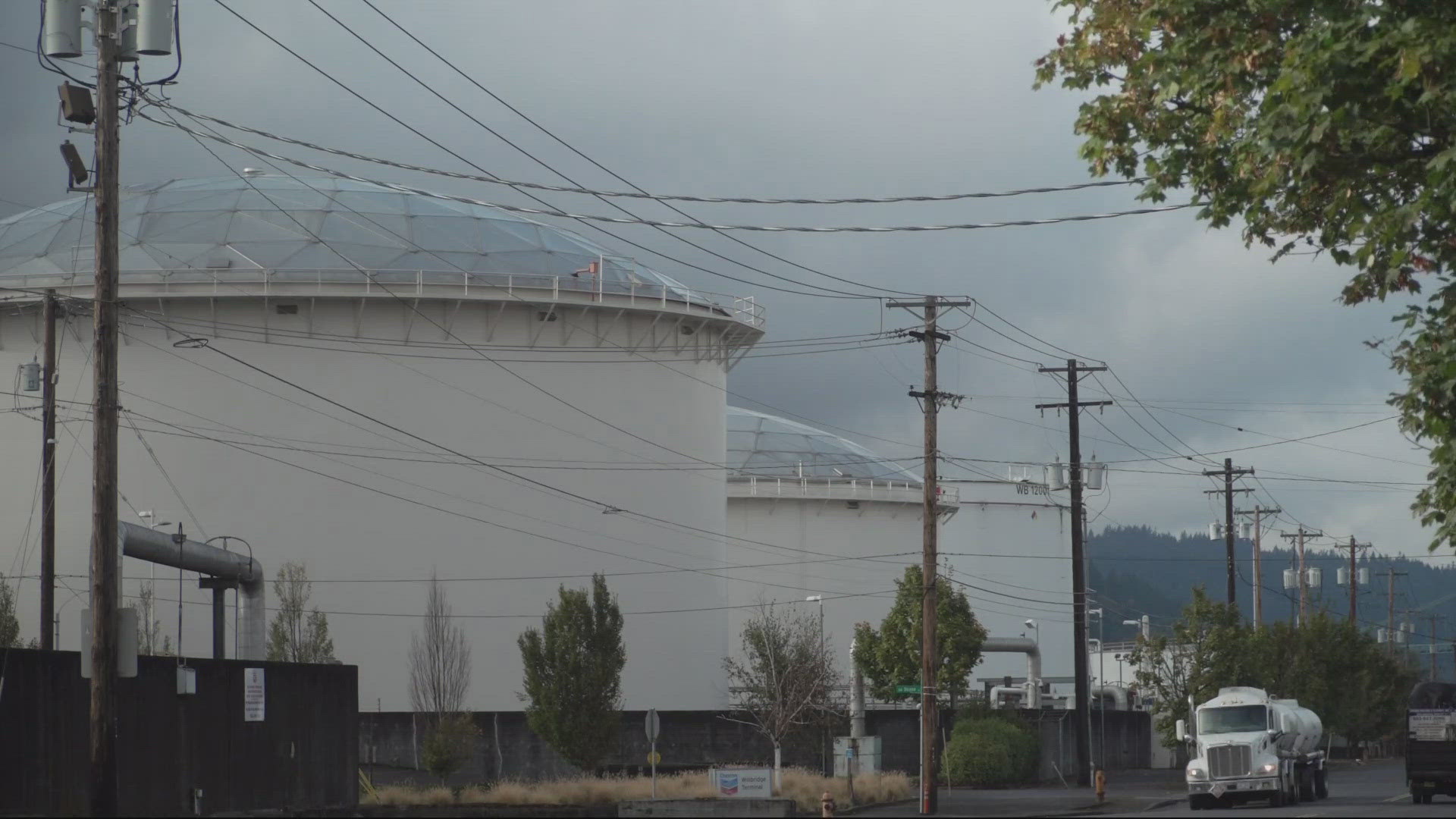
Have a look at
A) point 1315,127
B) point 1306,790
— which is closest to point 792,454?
point 1306,790

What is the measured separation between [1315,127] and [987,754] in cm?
3998

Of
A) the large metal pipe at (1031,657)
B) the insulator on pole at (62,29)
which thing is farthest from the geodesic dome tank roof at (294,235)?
the insulator on pole at (62,29)

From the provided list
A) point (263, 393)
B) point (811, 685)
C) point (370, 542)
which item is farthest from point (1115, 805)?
point (263, 393)

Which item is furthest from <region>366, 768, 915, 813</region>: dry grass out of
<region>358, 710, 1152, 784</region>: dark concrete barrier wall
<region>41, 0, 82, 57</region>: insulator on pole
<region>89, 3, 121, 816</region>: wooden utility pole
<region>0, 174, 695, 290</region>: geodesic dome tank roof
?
<region>41, 0, 82, 57</region>: insulator on pole

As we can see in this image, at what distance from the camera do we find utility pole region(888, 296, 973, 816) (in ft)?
117

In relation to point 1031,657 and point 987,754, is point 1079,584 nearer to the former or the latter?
point 987,754

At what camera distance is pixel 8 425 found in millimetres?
50781

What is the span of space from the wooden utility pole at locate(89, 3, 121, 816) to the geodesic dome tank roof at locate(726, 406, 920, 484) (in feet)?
181

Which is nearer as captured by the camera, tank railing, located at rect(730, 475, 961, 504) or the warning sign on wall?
the warning sign on wall

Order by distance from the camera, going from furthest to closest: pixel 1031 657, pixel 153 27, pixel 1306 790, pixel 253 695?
pixel 1031 657
pixel 1306 790
pixel 253 695
pixel 153 27

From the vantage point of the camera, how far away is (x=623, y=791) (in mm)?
39375

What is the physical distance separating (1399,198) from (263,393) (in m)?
38.8

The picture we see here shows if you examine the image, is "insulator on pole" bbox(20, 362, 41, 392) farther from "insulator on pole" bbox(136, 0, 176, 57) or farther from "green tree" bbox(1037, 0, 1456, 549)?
"green tree" bbox(1037, 0, 1456, 549)

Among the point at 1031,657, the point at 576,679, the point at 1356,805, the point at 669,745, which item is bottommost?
the point at 669,745
